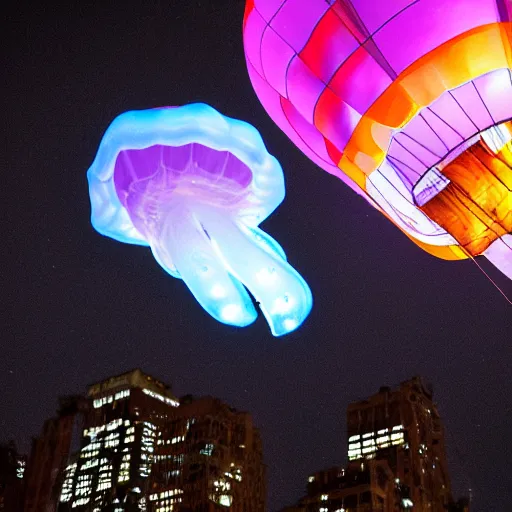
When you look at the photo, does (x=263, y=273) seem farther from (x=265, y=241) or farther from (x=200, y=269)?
(x=200, y=269)

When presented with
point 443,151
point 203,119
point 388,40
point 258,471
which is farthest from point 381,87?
point 258,471

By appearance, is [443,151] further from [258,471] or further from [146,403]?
[146,403]

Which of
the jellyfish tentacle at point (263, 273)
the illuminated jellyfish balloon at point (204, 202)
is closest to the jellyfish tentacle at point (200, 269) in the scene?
the illuminated jellyfish balloon at point (204, 202)

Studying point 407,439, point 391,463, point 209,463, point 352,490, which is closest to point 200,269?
point 352,490

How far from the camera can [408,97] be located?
879 centimetres

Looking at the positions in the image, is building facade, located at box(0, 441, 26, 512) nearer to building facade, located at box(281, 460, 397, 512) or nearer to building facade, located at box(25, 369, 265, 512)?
building facade, located at box(25, 369, 265, 512)

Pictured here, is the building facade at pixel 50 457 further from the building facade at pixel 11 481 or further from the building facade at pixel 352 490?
the building facade at pixel 352 490

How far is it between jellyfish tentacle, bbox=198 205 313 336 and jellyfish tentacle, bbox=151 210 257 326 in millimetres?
168

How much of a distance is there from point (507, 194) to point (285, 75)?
3.07m

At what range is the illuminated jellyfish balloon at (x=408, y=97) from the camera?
8562 mm

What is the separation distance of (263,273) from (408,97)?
3.68 metres

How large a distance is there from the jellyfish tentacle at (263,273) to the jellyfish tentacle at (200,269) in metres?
0.17

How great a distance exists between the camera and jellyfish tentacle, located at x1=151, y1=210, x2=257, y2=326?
11.4 m

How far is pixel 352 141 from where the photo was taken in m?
9.50
